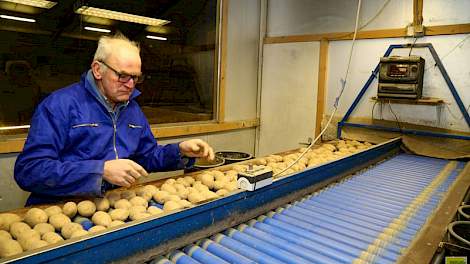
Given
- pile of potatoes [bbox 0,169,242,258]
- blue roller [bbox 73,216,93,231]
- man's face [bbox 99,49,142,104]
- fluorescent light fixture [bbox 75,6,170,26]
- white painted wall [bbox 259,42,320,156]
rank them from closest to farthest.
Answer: pile of potatoes [bbox 0,169,242,258] → blue roller [bbox 73,216,93,231] → man's face [bbox 99,49,142,104] → fluorescent light fixture [bbox 75,6,170,26] → white painted wall [bbox 259,42,320,156]

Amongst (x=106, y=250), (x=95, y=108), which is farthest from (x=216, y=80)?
(x=106, y=250)

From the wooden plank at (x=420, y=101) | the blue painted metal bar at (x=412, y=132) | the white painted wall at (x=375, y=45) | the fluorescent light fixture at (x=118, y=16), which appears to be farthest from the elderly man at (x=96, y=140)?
the white painted wall at (x=375, y=45)

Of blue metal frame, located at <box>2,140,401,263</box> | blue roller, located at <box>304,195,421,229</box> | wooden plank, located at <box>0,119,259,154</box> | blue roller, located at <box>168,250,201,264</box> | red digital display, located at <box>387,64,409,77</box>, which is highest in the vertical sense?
red digital display, located at <box>387,64,409,77</box>

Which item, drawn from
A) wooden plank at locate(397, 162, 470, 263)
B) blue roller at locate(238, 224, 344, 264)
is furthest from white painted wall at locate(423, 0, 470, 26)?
blue roller at locate(238, 224, 344, 264)

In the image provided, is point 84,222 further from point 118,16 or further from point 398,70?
point 398,70

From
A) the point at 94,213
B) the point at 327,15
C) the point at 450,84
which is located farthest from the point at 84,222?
the point at 327,15

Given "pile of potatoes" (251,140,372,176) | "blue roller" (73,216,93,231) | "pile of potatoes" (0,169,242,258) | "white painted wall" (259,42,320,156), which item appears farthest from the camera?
"white painted wall" (259,42,320,156)

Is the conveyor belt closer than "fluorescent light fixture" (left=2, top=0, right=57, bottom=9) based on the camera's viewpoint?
Yes

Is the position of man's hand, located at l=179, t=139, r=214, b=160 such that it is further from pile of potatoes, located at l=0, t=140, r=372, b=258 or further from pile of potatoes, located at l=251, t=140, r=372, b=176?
pile of potatoes, located at l=251, t=140, r=372, b=176

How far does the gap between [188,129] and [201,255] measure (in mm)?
2621

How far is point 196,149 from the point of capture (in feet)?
5.64

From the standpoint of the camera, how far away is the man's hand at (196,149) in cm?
172

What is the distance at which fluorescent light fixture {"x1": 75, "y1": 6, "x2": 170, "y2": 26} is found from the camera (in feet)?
9.20

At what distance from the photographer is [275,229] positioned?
1.25 m
